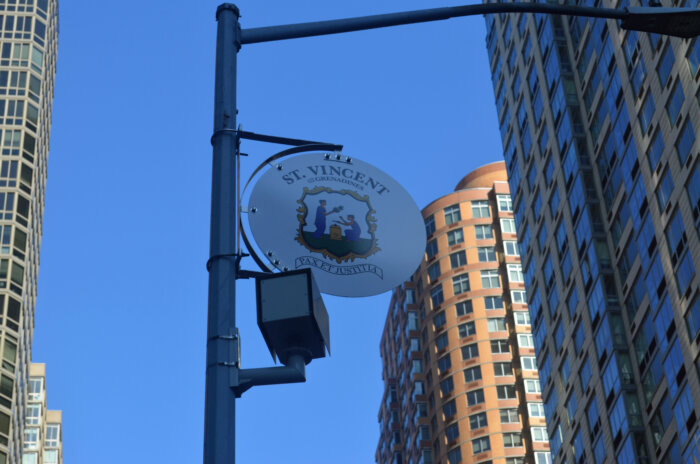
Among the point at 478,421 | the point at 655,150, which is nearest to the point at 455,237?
the point at 478,421

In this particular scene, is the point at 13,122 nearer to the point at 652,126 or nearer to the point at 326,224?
the point at 652,126

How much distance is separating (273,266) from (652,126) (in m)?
54.1

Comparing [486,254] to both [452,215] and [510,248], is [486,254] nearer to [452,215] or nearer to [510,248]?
[510,248]

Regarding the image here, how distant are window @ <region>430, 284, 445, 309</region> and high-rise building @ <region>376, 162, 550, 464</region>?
154mm

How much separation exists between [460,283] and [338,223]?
107987mm

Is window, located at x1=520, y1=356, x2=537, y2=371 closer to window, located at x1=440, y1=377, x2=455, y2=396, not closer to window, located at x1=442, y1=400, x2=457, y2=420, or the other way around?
window, located at x1=440, y1=377, x2=455, y2=396

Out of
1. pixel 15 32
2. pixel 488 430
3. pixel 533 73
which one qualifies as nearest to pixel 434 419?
pixel 488 430

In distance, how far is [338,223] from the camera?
899 cm

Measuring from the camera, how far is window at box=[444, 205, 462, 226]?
395 feet

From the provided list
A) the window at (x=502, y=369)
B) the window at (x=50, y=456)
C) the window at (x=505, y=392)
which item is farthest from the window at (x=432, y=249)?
the window at (x=50, y=456)

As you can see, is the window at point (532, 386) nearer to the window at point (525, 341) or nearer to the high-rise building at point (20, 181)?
the window at point (525, 341)

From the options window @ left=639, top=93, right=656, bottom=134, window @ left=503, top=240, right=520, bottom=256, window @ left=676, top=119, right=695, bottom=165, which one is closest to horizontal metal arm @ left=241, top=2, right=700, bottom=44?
window @ left=676, top=119, right=695, bottom=165

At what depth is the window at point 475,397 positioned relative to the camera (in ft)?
357

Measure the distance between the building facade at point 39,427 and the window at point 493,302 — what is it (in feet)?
139
